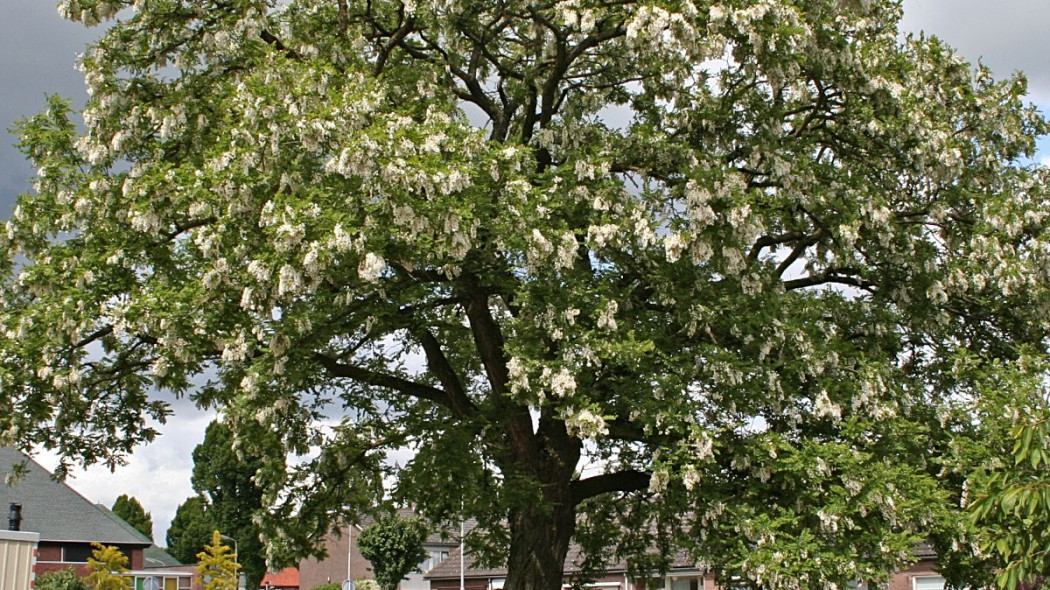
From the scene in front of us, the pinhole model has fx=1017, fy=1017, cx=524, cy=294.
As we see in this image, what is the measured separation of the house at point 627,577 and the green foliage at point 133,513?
43.0 m

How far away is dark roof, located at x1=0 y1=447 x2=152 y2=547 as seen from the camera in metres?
37.9

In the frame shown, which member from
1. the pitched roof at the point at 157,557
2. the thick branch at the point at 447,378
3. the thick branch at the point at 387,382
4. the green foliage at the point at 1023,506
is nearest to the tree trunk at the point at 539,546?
the thick branch at the point at 447,378

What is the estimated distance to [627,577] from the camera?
18375mm

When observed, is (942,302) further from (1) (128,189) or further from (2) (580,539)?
(1) (128,189)

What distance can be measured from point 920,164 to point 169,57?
33.0 ft

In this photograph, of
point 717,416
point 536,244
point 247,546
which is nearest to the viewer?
point 536,244

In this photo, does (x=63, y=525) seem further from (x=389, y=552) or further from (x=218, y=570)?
(x=218, y=570)

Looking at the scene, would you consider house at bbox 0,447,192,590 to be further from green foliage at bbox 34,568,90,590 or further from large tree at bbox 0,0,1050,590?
large tree at bbox 0,0,1050,590

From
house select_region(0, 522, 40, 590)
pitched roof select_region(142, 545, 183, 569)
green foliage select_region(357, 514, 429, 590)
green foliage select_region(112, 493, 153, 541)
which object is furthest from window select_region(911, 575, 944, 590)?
green foliage select_region(112, 493, 153, 541)

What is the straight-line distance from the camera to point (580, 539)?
17.8 meters

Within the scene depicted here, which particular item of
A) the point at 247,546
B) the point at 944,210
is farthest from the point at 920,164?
the point at 247,546

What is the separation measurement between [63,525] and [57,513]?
0.69m

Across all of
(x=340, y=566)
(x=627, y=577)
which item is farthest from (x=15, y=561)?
(x=340, y=566)

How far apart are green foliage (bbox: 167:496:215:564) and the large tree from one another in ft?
181
